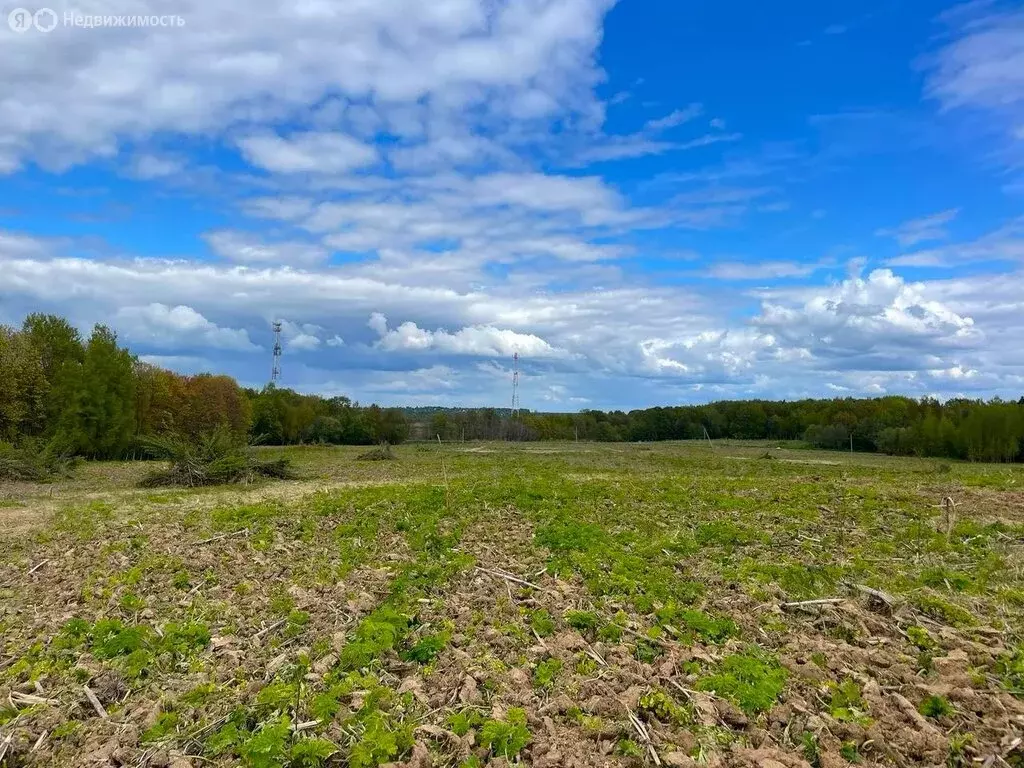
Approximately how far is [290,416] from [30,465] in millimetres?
50536

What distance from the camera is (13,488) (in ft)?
81.7

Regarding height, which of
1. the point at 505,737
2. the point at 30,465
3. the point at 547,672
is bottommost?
the point at 30,465

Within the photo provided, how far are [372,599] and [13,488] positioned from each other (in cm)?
2316

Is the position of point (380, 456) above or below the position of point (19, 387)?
below

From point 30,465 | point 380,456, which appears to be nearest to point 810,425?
point 380,456

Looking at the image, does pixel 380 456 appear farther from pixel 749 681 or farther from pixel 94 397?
pixel 749 681

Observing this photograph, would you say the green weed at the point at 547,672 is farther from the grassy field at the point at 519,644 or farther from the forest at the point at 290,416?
the forest at the point at 290,416

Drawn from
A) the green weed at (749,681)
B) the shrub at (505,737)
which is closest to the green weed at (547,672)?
the shrub at (505,737)

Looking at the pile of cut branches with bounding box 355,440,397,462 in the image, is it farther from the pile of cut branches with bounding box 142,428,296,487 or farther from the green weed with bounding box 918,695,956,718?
the green weed with bounding box 918,695,956,718

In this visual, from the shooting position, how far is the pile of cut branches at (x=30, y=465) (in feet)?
90.3

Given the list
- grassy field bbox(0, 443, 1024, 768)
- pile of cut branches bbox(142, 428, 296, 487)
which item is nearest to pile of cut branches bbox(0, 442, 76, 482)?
pile of cut branches bbox(142, 428, 296, 487)

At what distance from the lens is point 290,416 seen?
3083 inches

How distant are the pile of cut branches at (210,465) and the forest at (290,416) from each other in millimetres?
3103

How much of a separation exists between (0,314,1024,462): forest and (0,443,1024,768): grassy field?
22.1 meters
